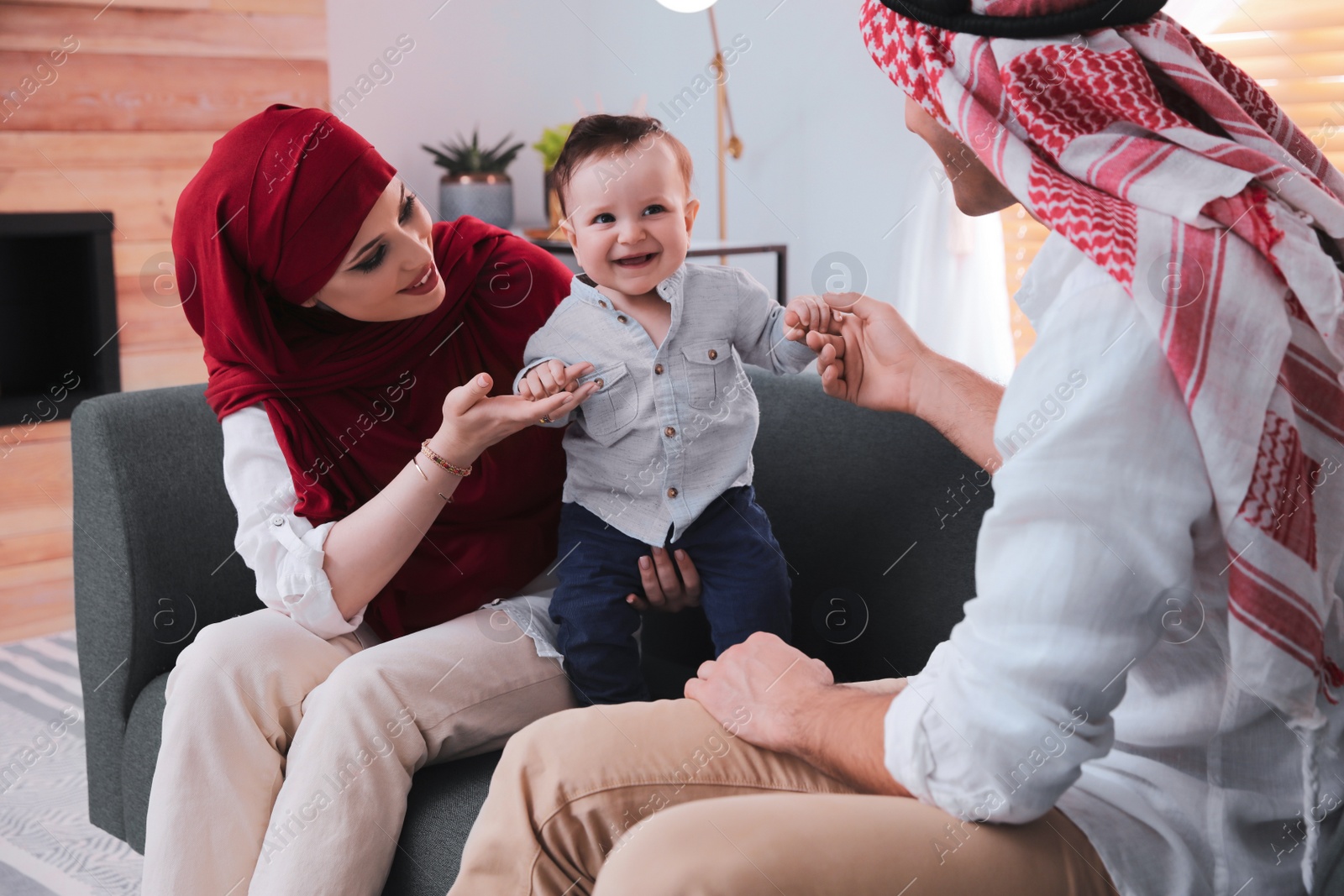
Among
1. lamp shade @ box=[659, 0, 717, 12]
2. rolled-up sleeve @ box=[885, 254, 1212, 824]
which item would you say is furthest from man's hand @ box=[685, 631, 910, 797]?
lamp shade @ box=[659, 0, 717, 12]

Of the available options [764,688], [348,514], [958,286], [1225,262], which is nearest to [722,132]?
[958,286]

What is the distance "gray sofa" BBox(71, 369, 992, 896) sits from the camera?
5.22ft

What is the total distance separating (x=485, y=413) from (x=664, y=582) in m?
0.33

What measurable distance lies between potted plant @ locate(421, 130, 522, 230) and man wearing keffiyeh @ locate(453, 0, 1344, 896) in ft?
10.1

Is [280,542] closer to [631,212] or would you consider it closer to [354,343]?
[354,343]

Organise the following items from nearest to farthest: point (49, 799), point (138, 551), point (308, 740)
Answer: point (308, 740) < point (138, 551) < point (49, 799)

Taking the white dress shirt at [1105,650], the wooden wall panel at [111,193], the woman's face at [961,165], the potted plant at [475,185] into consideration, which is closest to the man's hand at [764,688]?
the white dress shirt at [1105,650]


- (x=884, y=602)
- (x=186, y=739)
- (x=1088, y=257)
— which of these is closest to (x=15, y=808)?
(x=186, y=739)

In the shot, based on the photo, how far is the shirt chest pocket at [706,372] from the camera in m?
1.50

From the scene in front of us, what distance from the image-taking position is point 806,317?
1391mm

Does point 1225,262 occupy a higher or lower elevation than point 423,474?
higher

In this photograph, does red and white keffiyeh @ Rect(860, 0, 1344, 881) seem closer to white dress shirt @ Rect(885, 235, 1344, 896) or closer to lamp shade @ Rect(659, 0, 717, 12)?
white dress shirt @ Rect(885, 235, 1344, 896)

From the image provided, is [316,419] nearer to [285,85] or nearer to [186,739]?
[186,739]

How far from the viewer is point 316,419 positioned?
1567mm
